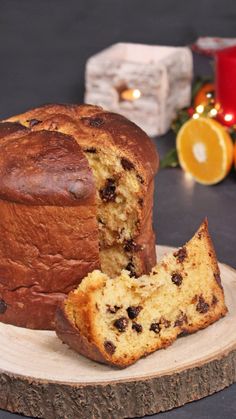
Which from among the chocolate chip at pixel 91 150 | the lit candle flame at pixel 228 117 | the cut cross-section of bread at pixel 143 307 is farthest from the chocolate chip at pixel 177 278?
the lit candle flame at pixel 228 117

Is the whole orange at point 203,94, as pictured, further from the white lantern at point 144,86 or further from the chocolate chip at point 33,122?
the chocolate chip at point 33,122

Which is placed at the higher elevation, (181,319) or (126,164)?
(126,164)

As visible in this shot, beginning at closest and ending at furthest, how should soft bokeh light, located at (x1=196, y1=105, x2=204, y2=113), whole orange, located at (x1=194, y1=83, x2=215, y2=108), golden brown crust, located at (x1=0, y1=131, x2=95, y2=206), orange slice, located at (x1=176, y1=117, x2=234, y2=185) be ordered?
golden brown crust, located at (x1=0, y1=131, x2=95, y2=206)
orange slice, located at (x1=176, y1=117, x2=234, y2=185)
soft bokeh light, located at (x1=196, y1=105, x2=204, y2=113)
whole orange, located at (x1=194, y1=83, x2=215, y2=108)

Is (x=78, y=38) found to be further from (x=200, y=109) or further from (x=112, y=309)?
(x=112, y=309)

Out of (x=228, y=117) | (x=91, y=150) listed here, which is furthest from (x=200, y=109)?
(x=91, y=150)

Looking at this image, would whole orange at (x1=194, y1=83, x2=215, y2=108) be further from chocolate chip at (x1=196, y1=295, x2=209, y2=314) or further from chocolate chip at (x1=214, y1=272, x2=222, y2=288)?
chocolate chip at (x1=196, y1=295, x2=209, y2=314)

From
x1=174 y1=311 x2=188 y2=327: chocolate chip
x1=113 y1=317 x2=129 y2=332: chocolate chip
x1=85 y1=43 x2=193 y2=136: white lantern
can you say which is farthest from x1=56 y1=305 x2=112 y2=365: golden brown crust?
x1=85 y1=43 x2=193 y2=136: white lantern
